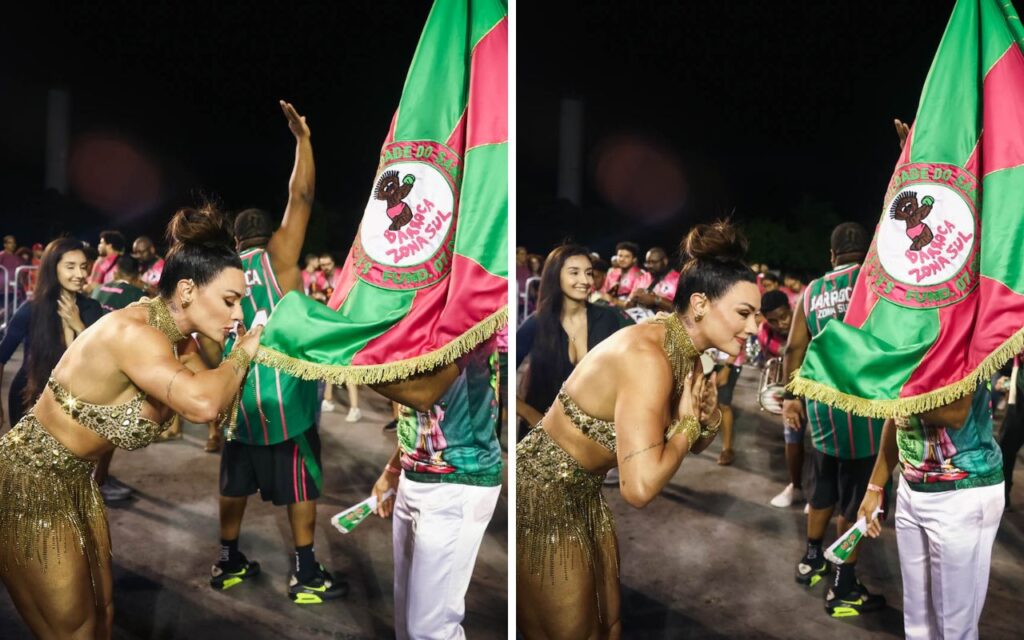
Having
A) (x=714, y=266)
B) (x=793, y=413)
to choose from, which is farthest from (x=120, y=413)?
(x=793, y=413)

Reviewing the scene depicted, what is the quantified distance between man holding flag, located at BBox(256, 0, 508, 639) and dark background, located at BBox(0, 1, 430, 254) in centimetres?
11

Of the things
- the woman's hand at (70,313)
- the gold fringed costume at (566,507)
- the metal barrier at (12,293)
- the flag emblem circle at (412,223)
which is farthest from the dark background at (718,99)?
the metal barrier at (12,293)

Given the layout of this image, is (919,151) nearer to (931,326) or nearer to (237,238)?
(931,326)

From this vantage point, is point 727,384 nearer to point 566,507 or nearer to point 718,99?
point 566,507

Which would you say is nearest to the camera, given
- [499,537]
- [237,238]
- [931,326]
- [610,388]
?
[610,388]

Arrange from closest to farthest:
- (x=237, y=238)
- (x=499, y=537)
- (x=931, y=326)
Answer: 1. (x=931, y=326)
2. (x=237, y=238)
3. (x=499, y=537)

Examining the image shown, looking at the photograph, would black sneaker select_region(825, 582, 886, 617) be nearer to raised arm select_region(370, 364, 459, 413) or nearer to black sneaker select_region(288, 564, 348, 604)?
raised arm select_region(370, 364, 459, 413)

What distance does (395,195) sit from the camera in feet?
7.24

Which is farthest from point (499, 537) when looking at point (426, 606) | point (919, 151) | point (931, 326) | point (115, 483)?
point (919, 151)

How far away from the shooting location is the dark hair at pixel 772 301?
2219mm

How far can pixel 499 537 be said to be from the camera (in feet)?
7.79

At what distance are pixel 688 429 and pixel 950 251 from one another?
2.80ft

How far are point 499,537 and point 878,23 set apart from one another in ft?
5.77

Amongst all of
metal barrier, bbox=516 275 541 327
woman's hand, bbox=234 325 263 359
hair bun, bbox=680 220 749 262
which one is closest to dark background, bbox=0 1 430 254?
woman's hand, bbox=234 325 263 359
